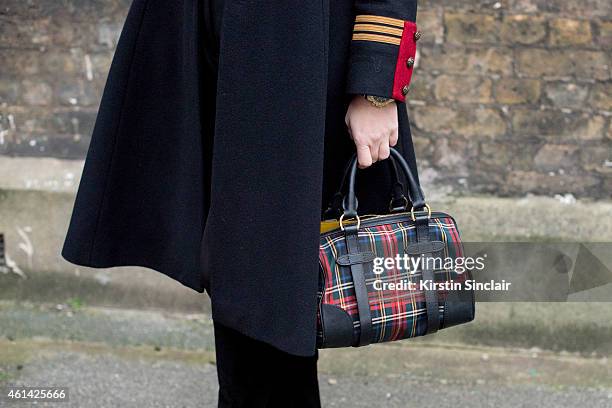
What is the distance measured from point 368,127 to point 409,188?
193 mm

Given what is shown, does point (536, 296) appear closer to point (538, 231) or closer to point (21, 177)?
point (538, 231)

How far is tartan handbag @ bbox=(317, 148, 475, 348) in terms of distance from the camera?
1726 millimetres

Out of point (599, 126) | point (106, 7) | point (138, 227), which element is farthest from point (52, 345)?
point (599, 126)

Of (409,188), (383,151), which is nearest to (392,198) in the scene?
(409,188)

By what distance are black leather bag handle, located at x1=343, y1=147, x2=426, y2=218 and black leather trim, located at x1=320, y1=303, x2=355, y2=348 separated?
20cm

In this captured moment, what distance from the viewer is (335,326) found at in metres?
1.71

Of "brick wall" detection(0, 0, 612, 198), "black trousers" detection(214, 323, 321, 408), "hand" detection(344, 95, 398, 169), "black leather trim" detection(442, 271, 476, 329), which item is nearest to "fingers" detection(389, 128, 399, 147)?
"hand" detection(344, 95, 398, 169)

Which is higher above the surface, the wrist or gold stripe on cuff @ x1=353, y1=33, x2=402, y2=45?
gold stripe on cuff @ x1=353, y1=33, x2=402, y2=45

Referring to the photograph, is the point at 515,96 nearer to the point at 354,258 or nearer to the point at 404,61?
the point at 404,61

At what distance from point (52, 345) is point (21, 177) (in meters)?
0.70

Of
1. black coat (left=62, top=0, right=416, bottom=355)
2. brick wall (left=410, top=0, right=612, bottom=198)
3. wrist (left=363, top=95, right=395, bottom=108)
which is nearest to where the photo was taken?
black coat (left=62, top=0, right=416, bottom=355)

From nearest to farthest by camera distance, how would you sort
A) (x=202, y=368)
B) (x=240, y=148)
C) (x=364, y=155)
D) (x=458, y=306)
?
(x=240, y=148) → (x=364, y=155) → (x=458, y=306) → (x=202, y=368)

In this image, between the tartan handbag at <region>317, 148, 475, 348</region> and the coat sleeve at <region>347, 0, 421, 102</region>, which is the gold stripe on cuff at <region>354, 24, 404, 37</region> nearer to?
the coat sleeve at <region>347, 0, 421, 102</region>

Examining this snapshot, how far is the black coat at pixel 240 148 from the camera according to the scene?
1619 mm
